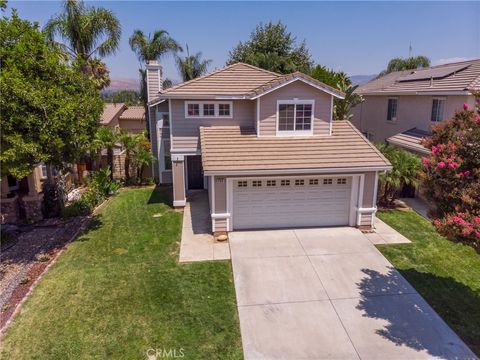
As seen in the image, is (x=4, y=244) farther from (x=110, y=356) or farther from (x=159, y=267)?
(x=110, y=356)

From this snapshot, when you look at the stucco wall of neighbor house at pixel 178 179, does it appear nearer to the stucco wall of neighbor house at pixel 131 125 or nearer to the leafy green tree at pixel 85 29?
the leafy green tree at pixel 85 29

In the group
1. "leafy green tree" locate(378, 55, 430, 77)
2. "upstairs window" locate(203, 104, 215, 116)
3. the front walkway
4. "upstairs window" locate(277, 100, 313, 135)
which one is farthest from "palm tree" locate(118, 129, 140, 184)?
"leafy green tree" locate(378, 55, 430, 77)

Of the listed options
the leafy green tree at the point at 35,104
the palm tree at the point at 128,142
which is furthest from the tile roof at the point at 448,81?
the leafy green tree at the point at 35,104

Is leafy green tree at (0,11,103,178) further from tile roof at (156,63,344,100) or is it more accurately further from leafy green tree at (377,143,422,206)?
leafy green tree at (377,143,422,206)

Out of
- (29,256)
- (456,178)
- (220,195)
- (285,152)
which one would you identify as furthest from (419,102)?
(29,256)

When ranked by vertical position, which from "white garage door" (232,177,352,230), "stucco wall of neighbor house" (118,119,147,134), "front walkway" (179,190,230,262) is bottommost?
"front walkway" (179,190,230,262)
